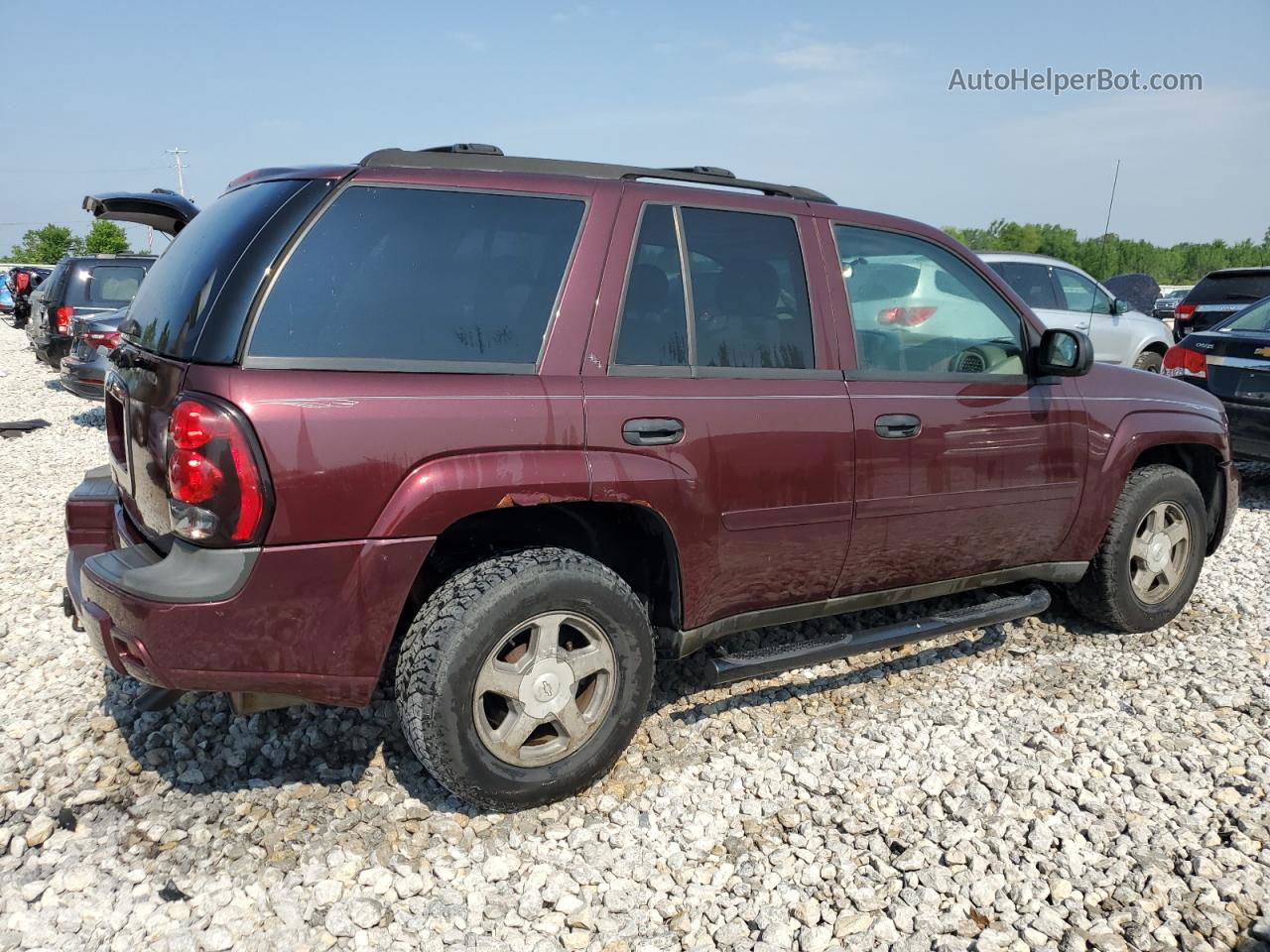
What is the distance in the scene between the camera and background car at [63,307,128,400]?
889 cm

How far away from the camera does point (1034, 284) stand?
10516 millimetres

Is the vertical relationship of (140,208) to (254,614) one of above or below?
above

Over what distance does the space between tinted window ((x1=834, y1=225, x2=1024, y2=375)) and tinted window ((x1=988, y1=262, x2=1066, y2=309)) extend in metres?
7.06

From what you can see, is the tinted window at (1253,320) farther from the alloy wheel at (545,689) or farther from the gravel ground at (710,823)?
the alloy wheel at (545,689)

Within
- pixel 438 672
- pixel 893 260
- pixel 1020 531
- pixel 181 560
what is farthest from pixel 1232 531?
pixel 181 560

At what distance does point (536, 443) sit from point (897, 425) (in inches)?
55.7

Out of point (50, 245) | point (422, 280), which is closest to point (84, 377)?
point (422, 280)

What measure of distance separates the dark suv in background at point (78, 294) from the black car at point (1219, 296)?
13.6m

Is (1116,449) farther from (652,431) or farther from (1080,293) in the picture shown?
(1080,293)

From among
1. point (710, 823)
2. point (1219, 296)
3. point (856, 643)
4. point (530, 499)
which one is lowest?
point (710, 823)

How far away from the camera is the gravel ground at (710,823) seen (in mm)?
2566

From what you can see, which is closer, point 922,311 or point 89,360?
point 922,311

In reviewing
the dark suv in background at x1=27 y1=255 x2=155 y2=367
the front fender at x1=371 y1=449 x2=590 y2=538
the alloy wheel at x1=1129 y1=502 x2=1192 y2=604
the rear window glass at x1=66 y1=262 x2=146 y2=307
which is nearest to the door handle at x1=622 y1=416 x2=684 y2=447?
the front fender at x1=371 y1=449 x2=590 y2=538

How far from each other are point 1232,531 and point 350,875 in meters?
6.15
